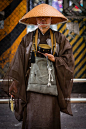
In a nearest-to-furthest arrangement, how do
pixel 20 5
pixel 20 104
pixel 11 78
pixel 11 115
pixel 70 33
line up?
pixel 11 78 < pixel 20 104 < pixel 11 115 < pixel 20 5 < pixel 70 33

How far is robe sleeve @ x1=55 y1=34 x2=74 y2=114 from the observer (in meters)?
2.11

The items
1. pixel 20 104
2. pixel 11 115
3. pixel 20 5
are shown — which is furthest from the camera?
pixel 20 5

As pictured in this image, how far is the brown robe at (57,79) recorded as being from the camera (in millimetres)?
2109

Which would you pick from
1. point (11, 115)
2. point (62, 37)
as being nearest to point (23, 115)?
point (62, 37)

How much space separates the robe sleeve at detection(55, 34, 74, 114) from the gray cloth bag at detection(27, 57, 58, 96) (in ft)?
0.30

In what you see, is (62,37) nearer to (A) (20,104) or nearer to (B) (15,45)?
(A) (20,104)

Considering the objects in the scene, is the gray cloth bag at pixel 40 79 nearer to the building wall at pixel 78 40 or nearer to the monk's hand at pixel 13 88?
the monk's hand at pixel 13 88

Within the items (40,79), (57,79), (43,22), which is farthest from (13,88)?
(43,22)

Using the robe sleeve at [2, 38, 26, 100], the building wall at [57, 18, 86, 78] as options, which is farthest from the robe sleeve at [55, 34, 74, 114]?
the building wall at [57, 18, 86, 78]

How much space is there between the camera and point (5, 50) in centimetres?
515

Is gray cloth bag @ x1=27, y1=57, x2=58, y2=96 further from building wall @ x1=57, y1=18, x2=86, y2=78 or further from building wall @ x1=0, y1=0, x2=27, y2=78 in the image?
building wall @ x1=57, y1=18, x2=86, y2=78

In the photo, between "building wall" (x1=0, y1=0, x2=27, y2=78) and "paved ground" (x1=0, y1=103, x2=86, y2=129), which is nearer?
"paved ground" (x1=0, y1=103, x2=86, y2=129)

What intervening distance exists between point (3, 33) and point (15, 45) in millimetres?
515

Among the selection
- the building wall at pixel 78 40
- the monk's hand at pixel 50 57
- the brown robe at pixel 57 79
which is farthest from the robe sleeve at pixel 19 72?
the building wall at pixel 78 40
